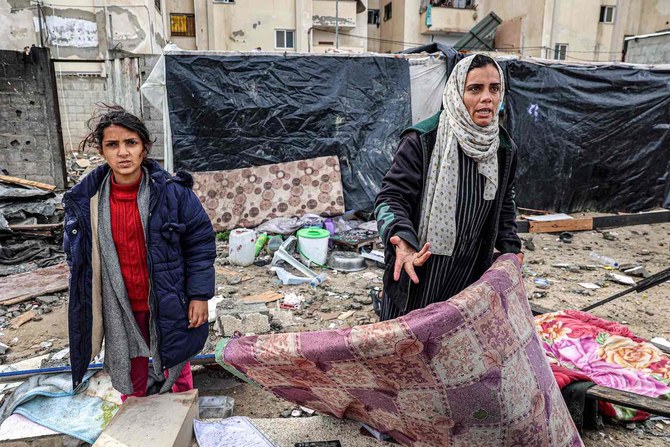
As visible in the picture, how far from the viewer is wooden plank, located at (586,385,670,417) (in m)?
2.04

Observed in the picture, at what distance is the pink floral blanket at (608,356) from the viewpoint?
7.97ft

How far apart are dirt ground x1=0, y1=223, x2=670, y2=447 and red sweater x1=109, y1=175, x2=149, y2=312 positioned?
3.58 ft

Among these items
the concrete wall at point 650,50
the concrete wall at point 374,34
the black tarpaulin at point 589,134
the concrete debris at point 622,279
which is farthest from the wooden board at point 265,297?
the concrete wall at point 374,34

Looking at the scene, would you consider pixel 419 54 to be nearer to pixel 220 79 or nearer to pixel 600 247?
pixel 220 79

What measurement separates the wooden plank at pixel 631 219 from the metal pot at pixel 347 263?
4.16m

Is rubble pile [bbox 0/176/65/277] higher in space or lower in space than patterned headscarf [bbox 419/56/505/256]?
lower

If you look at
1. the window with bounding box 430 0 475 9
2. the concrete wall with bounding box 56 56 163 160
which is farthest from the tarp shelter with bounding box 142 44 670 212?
the window with bounding box 430 0 475 9

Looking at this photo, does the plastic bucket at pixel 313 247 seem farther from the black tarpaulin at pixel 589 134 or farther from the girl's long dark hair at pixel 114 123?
the black tarpaulin at pixel 589 134

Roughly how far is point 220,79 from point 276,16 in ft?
46.4

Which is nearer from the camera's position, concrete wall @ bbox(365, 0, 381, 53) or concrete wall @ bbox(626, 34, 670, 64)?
concrete wall @ bbox(626, 34, 670, 64)

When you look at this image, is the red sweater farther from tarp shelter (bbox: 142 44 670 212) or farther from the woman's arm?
tarp shelter (bbox: 142 44 670 212)

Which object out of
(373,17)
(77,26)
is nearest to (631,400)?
(77,26)

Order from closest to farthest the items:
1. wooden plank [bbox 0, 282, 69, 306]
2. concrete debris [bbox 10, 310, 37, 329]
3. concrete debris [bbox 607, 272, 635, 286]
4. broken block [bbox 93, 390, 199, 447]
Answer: broken block [bbox 93, 390, 199, 447]
concrete debris [bbox 10, 310, 37, 329]
wooden plank [bbox 0, 282, 69, 306]
concrete debris [bbox 607, 272, 635, 286]

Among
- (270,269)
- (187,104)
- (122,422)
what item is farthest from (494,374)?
(187,104)
